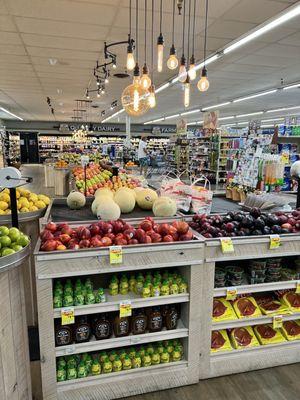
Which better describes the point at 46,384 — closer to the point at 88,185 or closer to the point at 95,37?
the point at 88,185

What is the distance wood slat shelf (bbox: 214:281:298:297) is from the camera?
224 centimetres

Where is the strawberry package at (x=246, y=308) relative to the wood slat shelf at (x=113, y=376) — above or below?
above

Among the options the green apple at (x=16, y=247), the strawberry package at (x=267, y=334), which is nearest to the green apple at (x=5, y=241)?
the green apple at (x=16, y=247)

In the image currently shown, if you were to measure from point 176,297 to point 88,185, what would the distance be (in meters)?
2.66

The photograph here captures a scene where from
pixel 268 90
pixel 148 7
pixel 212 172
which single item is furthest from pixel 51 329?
pixel 212 172

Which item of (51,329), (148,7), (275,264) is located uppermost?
(148,7)

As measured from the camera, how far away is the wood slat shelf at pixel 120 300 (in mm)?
1930

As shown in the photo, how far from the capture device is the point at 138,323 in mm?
2111

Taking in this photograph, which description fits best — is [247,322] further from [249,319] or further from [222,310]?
[222,310]

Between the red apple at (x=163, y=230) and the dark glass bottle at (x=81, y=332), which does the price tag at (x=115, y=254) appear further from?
the dark glass bottle at (x=81, y=332)

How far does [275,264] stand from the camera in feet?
7.89

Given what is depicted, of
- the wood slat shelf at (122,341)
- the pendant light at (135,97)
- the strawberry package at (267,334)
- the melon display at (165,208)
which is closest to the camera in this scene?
the wood slat shelf at (122,341)

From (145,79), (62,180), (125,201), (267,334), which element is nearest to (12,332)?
(125,201)

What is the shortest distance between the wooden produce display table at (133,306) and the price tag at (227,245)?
0.50ft
